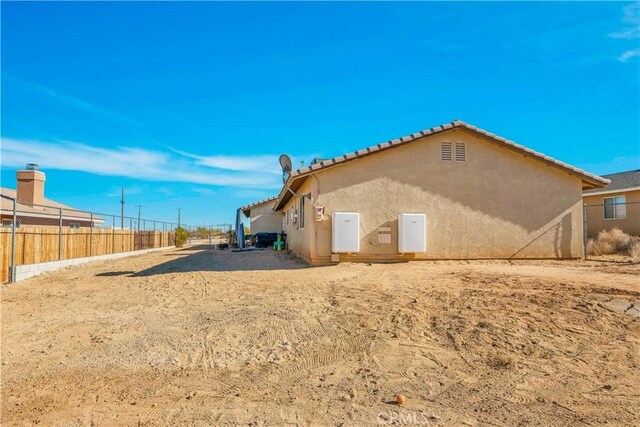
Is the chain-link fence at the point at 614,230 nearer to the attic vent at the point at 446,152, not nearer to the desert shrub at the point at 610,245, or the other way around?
the desert shrub at the point at 610,245

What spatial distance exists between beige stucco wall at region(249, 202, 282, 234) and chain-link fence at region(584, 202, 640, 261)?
1829 centimetres

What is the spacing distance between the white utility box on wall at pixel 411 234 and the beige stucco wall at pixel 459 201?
12.0 inches

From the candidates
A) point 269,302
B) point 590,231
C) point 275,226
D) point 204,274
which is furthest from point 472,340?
point 275,226

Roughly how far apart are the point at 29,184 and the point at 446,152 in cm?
2467

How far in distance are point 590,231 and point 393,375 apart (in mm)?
19940

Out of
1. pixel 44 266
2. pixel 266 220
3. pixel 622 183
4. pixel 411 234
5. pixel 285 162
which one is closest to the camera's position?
pixel 411 234

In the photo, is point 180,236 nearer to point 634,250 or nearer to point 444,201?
point 444,201

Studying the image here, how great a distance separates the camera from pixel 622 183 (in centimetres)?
1898

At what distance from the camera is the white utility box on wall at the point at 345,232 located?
10328 millimetres

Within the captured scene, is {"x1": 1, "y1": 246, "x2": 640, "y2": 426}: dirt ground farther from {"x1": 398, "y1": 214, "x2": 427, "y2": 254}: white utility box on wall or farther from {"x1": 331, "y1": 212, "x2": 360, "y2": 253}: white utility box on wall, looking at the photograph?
{"x1": 398, "y1": 214, "x2": 427, "y2": 254}: white utility box on wall

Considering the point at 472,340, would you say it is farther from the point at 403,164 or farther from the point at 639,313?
the point at 403,164

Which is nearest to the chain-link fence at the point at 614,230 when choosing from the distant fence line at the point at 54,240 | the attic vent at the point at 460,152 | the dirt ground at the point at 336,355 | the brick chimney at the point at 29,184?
the attic vent at the point at 460,152

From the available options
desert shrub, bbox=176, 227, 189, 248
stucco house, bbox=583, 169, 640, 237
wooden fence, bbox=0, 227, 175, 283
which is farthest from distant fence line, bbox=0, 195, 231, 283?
stucco house, bbox=583, 169, 640, 237

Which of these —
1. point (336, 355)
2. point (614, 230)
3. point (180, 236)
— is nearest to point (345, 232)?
point (336, 355)
